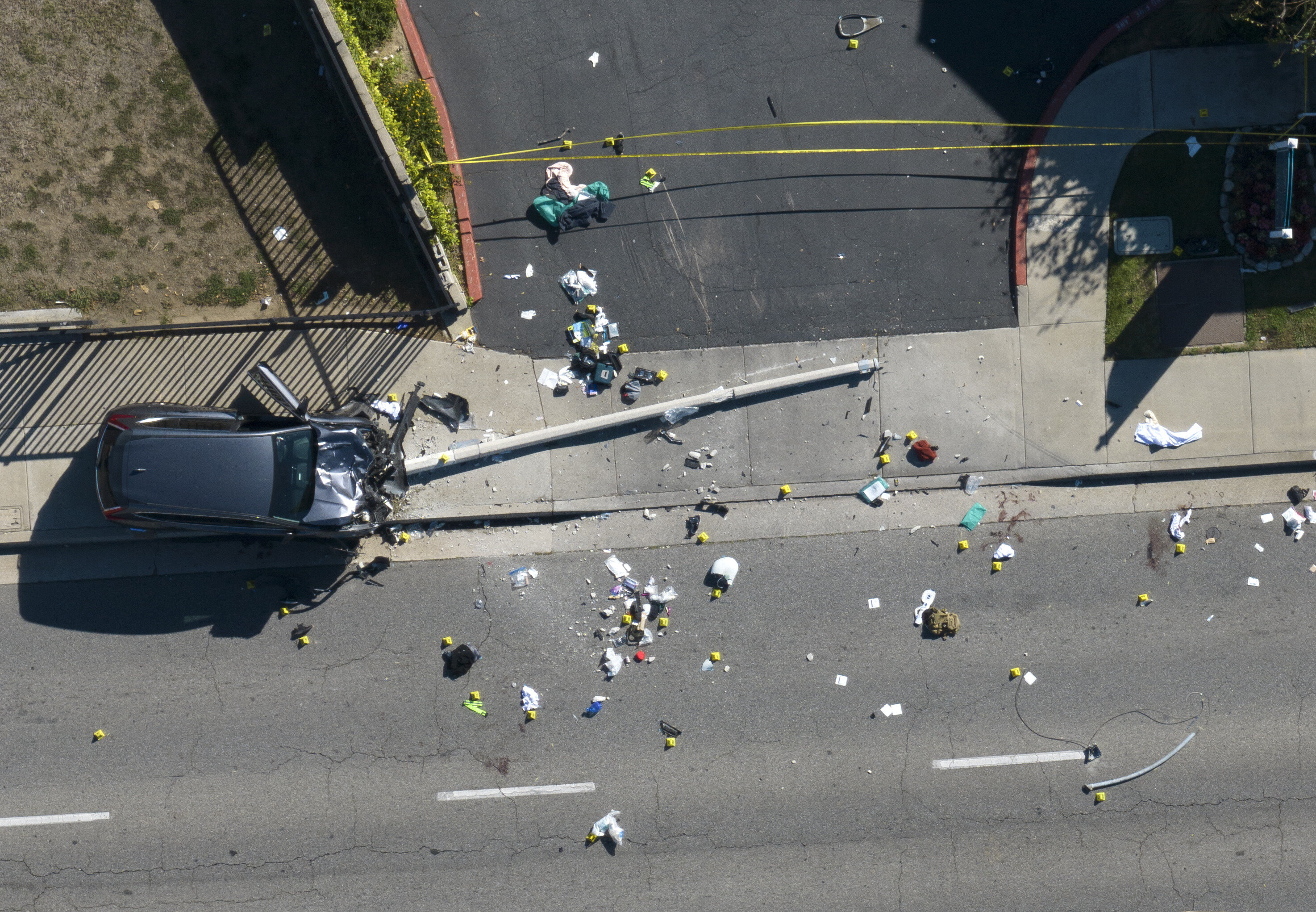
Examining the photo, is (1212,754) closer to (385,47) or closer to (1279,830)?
(1279,830)

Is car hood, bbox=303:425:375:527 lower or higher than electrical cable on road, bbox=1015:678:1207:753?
higher

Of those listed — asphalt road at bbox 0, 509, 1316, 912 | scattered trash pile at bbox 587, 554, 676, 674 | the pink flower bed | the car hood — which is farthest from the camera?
the pink flower bed

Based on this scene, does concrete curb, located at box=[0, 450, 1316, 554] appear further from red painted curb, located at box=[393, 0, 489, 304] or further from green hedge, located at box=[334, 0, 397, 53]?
green hedge, located at box=[334, 0, 397, 53]

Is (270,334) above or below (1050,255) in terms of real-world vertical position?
below

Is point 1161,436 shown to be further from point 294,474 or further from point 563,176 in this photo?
point 294,474

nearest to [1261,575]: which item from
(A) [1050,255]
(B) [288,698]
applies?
(A) [1050,255]

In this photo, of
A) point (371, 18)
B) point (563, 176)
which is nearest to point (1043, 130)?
point (563, 176)

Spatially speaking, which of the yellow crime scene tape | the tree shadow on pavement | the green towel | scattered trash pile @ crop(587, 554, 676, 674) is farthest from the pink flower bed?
the tree shadow on pavement
